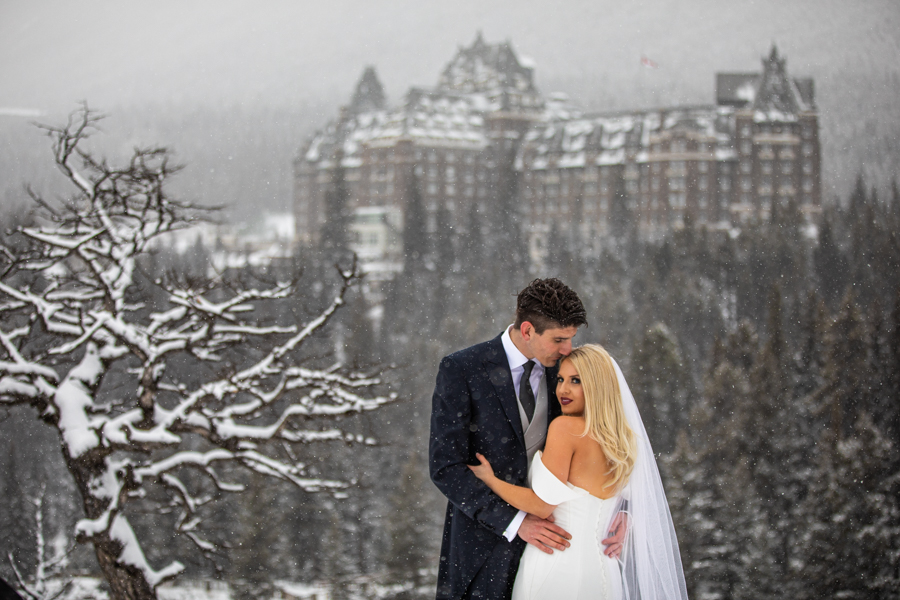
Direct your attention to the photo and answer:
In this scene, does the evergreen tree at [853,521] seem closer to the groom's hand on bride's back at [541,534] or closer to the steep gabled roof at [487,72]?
the groom's hand on bride's back at [541,534]

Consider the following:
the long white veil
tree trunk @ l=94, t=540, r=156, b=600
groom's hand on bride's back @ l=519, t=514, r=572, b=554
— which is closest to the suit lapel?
groom's hand on bride's back @ l=519, t=514, r=572, b=554

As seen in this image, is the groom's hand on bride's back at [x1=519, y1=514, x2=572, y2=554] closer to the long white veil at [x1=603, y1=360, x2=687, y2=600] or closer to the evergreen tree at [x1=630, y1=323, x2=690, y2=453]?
the long white veil at [x1=603, y1=360, x2=687, y2=600]

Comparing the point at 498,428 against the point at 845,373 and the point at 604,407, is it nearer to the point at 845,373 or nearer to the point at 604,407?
the point at 604,407

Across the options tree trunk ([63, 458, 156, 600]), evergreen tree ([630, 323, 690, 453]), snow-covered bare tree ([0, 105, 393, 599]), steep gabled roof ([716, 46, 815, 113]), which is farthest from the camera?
steep gabled roof ([716, 46, 815, 113])

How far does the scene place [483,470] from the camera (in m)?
2.07

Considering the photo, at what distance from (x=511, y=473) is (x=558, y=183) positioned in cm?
3865

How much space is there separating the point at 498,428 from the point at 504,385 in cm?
13

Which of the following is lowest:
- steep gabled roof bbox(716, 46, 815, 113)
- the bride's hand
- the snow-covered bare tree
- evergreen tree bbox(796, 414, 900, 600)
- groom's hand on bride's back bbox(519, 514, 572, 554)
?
evergreen tree bbox(796, 414, 900, 600)

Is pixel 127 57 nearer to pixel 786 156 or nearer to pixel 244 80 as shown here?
pixel 244 80

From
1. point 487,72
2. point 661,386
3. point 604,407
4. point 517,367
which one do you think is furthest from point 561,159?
point 604,407

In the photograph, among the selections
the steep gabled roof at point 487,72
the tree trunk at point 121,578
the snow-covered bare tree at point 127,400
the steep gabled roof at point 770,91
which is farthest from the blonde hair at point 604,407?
the steep gabled roof at point 487,72

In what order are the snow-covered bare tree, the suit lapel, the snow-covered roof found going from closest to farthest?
1. the suit lapel
2. the snow-covered bare tree
3. the snow-covered roof

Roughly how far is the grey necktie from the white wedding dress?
14cm

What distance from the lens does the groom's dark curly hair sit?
78.7 inches
